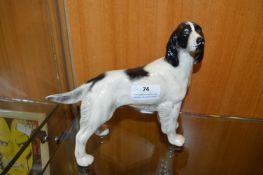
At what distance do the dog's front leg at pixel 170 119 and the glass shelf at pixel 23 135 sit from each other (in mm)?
343

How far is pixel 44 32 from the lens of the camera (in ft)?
2.88

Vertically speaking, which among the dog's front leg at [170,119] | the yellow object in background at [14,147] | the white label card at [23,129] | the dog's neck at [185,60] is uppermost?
the dog's neck at [185,60]

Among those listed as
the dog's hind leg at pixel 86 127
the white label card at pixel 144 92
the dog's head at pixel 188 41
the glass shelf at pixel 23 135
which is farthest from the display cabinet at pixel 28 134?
the dog's head at pixel 188 41

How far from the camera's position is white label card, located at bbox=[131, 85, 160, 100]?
0.67 metres

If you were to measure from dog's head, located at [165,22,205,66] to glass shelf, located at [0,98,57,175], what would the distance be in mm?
427

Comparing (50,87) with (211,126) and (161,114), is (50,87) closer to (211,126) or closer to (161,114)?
(161,114)

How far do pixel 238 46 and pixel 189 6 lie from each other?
0.58ft

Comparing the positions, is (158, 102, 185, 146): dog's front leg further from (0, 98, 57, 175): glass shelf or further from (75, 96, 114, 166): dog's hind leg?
(0, 98, 57, 175): glass shelf

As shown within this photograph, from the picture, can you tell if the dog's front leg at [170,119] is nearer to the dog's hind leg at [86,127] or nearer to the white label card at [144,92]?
the white label card at [144,92]

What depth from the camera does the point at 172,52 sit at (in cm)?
68

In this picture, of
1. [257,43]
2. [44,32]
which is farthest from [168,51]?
[44,32]

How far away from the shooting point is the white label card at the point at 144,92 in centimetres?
67

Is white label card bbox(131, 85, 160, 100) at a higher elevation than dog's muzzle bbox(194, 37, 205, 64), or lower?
lower

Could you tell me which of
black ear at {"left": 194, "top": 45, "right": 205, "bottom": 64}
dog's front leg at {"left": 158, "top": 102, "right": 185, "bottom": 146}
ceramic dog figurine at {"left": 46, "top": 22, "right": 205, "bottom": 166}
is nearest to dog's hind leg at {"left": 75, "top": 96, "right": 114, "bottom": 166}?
ceramic dog figurine at {"left": 46, "top": 22, "right": 205, "bottom": 166}
